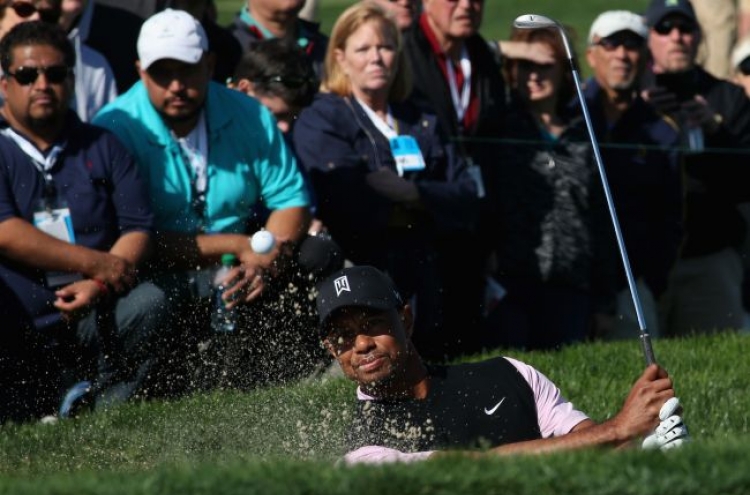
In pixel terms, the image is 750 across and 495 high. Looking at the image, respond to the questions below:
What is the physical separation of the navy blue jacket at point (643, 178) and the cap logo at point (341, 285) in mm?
5550

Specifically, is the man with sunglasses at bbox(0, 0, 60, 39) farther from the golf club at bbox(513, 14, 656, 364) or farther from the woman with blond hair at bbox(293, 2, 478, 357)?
the golf club at bbox(513, 14, 656, 364)

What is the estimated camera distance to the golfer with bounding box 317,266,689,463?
7199 millimetres

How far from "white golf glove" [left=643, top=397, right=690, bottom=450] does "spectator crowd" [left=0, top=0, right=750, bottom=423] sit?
2845 mm

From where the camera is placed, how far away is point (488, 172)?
1205 cm

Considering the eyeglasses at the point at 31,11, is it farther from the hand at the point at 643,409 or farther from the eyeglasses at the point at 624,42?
the hand at the point at 643,409

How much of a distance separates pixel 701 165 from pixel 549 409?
6165 millimetres

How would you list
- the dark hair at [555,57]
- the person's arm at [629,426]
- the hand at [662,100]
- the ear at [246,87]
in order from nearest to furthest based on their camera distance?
the person's arm at [629,426], the ear at [246,87], the dark hair at [555,57], the hand at [662,100]

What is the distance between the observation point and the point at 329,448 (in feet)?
26.8

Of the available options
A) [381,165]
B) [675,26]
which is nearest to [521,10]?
[675,26]

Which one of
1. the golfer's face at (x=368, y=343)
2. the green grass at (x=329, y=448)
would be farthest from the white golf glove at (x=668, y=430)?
the golfer's face at (x=368, y=343)

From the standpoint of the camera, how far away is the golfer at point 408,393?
7199mm

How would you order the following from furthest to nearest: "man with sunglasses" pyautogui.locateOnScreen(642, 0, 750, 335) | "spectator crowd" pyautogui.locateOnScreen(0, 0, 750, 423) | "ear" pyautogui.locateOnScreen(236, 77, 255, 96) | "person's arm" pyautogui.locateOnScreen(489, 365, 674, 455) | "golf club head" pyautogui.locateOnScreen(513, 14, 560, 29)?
"man with sunglasses" pyautogui.locateOnScreen(642, 0, 750, 335) < "ear" pyautogui.locateOnScreen(236, 77, 255, 96) < "spectator crowd" pyautogui.locateOnScreen(0, 0, 750, 423) < "golf club head" pyautogui.locateOnScreen(513, 14, 560, 29) < "person's arm" pyautogui.locateOnScreen(489, 365, 674, 455)

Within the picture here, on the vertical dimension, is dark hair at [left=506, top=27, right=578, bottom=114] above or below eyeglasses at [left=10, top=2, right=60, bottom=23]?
below

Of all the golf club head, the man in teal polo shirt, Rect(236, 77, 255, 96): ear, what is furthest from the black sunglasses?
the golf club head
